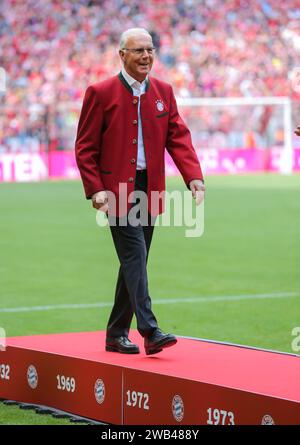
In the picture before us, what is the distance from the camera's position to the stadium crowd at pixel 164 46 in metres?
37.8

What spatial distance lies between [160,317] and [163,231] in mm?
8601

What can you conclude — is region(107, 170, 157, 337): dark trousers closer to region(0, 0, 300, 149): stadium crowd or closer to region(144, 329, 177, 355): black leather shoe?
region(144, 329, 177, 355): black leather shoe

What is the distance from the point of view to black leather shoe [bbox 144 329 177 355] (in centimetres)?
615

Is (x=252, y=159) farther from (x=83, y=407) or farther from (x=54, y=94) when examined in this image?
(x=83, y=407)

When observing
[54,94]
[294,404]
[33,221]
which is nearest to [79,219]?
[33,221]

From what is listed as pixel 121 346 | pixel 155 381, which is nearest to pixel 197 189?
pixel 121 346

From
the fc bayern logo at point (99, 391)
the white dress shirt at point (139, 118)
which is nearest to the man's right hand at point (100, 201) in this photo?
the white dress shirt at point (139, 118)

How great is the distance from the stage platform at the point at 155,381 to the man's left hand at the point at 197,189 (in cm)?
91

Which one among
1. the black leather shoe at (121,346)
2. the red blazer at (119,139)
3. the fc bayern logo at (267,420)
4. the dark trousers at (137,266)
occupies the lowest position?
the fc bayern logo at (267,420)

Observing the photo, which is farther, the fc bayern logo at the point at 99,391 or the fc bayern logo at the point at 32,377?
the fc bayern logo at the point at 32,377

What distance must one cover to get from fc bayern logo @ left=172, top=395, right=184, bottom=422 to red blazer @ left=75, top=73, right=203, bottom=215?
135 cm

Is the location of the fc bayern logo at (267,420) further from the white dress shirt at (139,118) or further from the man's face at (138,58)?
the man's face at (138,58)

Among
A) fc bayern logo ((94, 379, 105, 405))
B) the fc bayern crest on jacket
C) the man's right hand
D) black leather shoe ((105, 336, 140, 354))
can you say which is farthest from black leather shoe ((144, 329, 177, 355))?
the fc bayern crest on jacket

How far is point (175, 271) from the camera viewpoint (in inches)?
510
